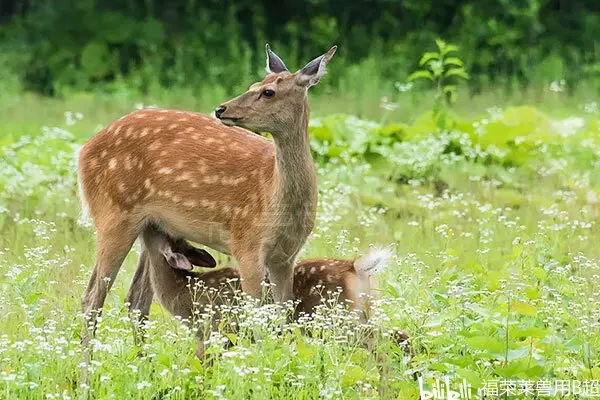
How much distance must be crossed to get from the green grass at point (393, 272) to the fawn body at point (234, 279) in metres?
0.13

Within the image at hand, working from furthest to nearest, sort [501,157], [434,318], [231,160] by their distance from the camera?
1. [501,157]
2. [231,160]
3. [434,318]

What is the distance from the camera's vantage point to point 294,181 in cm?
779

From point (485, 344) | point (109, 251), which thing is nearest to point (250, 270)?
point (109, 251)

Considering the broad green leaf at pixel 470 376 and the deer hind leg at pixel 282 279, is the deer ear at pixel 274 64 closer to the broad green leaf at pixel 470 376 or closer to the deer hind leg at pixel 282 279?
the deer hind leg at pixel 282 279

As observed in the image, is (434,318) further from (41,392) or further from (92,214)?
(92,214)

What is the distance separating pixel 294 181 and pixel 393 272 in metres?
0.76

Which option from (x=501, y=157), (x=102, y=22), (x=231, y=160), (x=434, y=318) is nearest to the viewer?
(x=434, y=318)

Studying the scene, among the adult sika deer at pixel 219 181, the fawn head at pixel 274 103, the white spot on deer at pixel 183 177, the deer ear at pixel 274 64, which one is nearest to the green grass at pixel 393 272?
the adult sika deer at pixel 219 181

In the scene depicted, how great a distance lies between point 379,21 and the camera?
20859 millimetres

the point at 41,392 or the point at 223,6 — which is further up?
the point at 223,6

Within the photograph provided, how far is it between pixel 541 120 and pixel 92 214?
5812 mm

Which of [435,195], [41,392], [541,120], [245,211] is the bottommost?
[41,392]

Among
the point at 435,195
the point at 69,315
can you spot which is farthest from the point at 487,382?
the point at 435,195

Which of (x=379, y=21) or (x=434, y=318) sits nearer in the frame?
(x=434, y=318)
